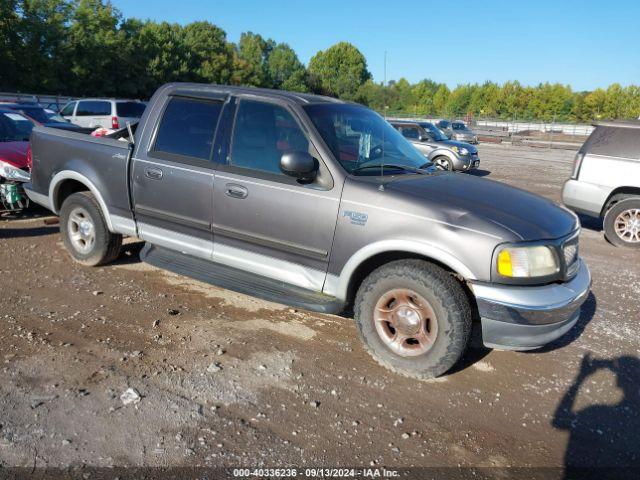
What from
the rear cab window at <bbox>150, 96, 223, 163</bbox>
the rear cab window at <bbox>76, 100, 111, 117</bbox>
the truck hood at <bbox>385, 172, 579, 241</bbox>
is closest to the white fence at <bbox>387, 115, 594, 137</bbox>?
the rear cab window at <bbox>76, 100, 111, 117</bbox>

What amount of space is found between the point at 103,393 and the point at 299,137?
2.31m

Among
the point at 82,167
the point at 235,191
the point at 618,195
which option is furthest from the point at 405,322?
the point at 618,195

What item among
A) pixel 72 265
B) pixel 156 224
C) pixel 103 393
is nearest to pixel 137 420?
pixel 103 393

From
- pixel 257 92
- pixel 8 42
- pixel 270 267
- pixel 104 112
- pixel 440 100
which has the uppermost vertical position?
pixel 8 42

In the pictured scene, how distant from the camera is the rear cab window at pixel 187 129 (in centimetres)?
459

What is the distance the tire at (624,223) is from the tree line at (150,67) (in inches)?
1430

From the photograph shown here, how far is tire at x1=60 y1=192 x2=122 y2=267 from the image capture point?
17.7 ft

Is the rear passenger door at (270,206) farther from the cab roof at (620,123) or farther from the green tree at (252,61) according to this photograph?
the green tree at (252,61)

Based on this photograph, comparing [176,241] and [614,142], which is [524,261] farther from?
[614,142]

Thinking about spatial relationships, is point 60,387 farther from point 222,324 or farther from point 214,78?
point 214,78

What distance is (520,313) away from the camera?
11.1 ft

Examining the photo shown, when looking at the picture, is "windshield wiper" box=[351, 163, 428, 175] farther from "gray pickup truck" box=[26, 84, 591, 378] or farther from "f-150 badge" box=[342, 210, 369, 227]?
"f-150 badge" box=[342, 210, 369, 227]

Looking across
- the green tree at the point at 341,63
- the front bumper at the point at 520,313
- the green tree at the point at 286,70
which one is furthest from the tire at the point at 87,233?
the green tree at the point at 341,63

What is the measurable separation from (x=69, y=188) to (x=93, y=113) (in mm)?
14479
